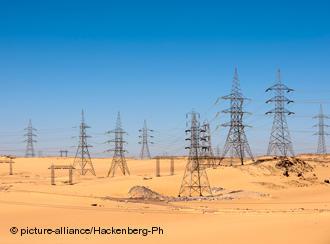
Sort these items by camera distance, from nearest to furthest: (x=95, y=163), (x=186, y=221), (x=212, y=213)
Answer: (x=186, y=221) → (x=212, y=213) → (x=95, y=163)

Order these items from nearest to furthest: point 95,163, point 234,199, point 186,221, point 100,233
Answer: point 100,233 → point 186,221 → point 234,199 → point 95,163

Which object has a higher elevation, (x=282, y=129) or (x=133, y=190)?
(x=282, y=129)

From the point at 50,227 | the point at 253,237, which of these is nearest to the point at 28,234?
the point at 50,227

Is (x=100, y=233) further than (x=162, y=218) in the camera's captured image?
No

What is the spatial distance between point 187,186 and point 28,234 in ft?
88.4

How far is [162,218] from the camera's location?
2486cm

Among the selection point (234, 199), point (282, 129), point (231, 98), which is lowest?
point (234, 199)

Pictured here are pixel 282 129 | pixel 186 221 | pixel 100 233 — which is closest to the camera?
pixel 100 233

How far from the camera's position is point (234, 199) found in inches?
1519

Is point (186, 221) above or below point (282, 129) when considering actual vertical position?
below

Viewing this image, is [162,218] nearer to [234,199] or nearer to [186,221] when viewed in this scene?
[186,221]

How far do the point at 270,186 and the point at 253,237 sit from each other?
29282 millimetres

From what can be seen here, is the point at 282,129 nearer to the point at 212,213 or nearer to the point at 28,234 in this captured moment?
the point at 212,213

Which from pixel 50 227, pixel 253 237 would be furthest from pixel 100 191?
pixel 253 237
